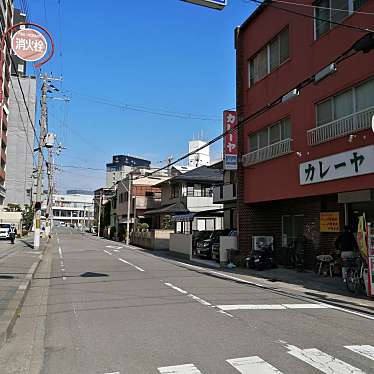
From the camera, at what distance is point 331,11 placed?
15039 millimetres

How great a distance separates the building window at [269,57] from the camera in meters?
18.2

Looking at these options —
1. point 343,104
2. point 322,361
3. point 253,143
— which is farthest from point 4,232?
point 322,361

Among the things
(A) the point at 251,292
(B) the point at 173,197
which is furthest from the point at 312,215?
(B) the point at 173,197

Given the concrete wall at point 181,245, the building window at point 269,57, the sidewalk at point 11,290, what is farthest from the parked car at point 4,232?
the building window at point 269,57

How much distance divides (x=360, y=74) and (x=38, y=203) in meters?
23.4

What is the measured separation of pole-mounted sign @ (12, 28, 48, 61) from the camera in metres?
10.3

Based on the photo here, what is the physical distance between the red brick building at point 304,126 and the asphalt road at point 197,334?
512cm

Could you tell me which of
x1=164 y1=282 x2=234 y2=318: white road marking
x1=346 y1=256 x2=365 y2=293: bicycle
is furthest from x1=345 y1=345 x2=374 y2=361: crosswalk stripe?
x1=346 y1=256 x2=365 y2=293: bicycle

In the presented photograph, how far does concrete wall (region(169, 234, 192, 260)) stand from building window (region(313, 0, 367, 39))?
584 inches

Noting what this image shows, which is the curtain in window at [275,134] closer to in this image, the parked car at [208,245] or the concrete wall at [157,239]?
the parked car at [208,245]

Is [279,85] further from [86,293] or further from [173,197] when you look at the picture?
[173,197]

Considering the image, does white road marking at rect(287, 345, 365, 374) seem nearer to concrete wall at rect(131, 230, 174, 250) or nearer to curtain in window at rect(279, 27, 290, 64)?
curtain in window at rect(279, 27, 290, 64)

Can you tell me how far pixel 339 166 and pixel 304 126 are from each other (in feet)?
9.22

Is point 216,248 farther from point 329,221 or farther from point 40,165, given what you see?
point 40,165
